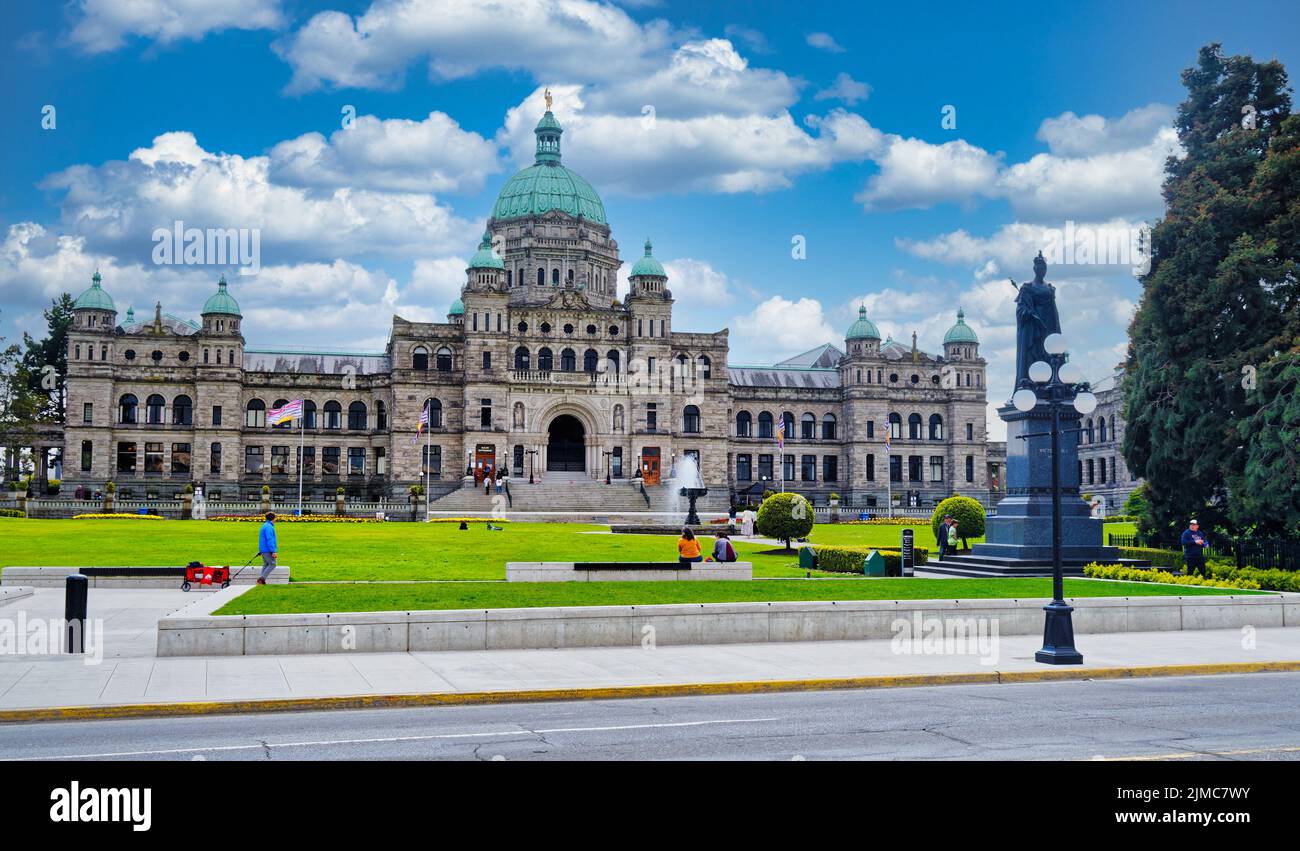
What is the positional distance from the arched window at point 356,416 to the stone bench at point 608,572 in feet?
220

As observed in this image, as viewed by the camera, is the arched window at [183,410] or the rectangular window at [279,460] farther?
the rectangular window at [279,460]

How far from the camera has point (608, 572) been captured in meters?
27.6

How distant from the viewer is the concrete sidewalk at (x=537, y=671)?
1512 cm

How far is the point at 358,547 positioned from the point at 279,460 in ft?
176

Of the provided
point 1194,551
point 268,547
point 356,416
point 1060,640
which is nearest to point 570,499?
point 356,416

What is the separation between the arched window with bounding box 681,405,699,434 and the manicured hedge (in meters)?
54.2

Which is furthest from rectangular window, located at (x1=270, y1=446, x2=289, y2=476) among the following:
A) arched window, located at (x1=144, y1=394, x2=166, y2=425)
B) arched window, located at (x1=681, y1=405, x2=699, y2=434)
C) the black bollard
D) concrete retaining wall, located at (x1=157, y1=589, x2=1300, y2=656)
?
the black bollard

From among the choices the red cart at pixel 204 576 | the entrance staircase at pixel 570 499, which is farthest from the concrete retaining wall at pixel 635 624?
the entrance staircase at pixel 570 499

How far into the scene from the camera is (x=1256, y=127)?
38.4m

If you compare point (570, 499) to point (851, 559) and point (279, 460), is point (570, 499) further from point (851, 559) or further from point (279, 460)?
point (851, 559)

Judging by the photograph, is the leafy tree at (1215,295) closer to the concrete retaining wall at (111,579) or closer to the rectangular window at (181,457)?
the concrete retaining wall at (111,579)

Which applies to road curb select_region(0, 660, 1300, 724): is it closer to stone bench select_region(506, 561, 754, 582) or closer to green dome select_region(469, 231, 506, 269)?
stone bench select_region(506, 561, 754, 582)

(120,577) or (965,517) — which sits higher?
(965,517)

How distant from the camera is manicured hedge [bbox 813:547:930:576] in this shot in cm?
3300
